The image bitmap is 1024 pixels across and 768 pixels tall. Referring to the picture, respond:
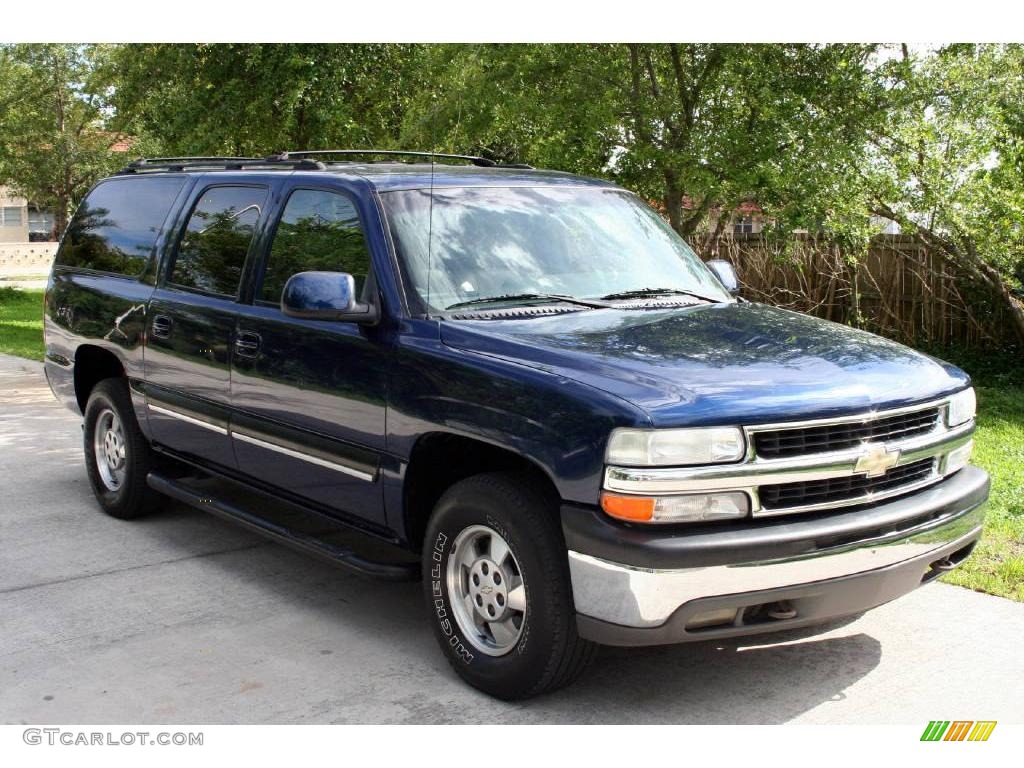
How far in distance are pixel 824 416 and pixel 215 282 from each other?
3.22 m

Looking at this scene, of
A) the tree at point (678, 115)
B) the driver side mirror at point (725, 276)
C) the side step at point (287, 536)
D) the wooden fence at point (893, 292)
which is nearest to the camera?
the side step at point (287, 536)

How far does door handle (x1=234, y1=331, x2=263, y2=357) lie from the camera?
17.9 feet

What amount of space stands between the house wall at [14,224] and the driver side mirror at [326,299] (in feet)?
224

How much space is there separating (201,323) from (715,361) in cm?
278

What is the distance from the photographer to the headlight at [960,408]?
463 centimetres

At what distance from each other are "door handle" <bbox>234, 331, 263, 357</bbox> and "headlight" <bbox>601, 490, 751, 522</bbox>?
7.31 ft

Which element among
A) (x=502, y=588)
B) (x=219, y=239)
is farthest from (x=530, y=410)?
(x=219, y=239)

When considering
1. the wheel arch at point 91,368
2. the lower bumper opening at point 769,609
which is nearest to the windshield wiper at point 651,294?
the lower bumper opening at point 769,609

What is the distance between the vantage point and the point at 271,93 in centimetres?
1398

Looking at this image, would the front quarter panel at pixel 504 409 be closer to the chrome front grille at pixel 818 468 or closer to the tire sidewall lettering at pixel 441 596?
the chrome front grille at pixel 818 468

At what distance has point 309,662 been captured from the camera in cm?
480

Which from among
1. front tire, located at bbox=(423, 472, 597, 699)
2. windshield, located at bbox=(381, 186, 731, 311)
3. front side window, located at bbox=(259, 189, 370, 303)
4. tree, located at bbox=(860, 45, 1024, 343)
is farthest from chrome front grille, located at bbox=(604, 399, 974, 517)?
tree, located at bbox=(860, 45, 1024, 343)

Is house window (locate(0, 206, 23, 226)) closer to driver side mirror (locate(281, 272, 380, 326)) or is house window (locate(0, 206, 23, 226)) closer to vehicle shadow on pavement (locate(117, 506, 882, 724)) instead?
vehicle shadow on pavement (locate(117, 506, 882, 724))

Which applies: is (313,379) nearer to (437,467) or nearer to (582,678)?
(437,467)
